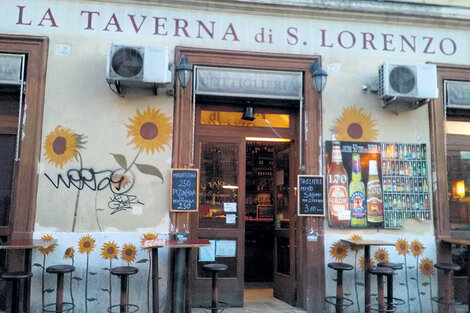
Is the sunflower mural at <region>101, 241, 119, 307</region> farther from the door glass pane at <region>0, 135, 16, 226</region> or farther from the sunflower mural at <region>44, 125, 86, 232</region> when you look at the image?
the door glass pane at <region>0, 135, 16, 226</region>

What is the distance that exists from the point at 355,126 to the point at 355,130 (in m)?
0.06

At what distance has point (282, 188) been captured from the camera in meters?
7.49

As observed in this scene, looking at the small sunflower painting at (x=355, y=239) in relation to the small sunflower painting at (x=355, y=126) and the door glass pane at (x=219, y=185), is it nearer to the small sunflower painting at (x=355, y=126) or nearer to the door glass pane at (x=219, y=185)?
the small sunflower painting at (x=355, y=126)

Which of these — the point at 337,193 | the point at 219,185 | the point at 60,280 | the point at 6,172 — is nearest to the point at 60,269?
the point at 60,280

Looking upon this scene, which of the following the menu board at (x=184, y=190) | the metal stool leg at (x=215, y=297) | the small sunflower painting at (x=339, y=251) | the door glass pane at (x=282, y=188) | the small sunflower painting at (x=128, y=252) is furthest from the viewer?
the door glass pane at (x=282, y=188)

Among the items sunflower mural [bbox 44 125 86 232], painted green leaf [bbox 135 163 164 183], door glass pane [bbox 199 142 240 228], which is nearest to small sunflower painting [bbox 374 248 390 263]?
door glass pane [bbox 199 142 240 228]

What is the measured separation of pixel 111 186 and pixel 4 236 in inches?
61.9

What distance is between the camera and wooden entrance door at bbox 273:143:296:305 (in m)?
6.97

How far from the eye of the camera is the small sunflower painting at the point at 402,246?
6.71 metres

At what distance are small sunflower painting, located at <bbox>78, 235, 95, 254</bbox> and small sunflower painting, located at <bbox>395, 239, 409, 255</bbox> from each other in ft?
14.3

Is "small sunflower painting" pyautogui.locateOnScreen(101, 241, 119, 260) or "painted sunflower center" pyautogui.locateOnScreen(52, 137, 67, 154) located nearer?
"small sunflower painting" pyautogui.locateOnScreen(101, 241, 119, 260)

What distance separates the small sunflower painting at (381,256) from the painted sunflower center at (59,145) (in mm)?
4733

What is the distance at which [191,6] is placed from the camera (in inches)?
266

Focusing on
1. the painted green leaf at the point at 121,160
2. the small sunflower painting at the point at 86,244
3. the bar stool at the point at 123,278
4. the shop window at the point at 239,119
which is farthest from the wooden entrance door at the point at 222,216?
the small sunflower painting at the point at 86,244
